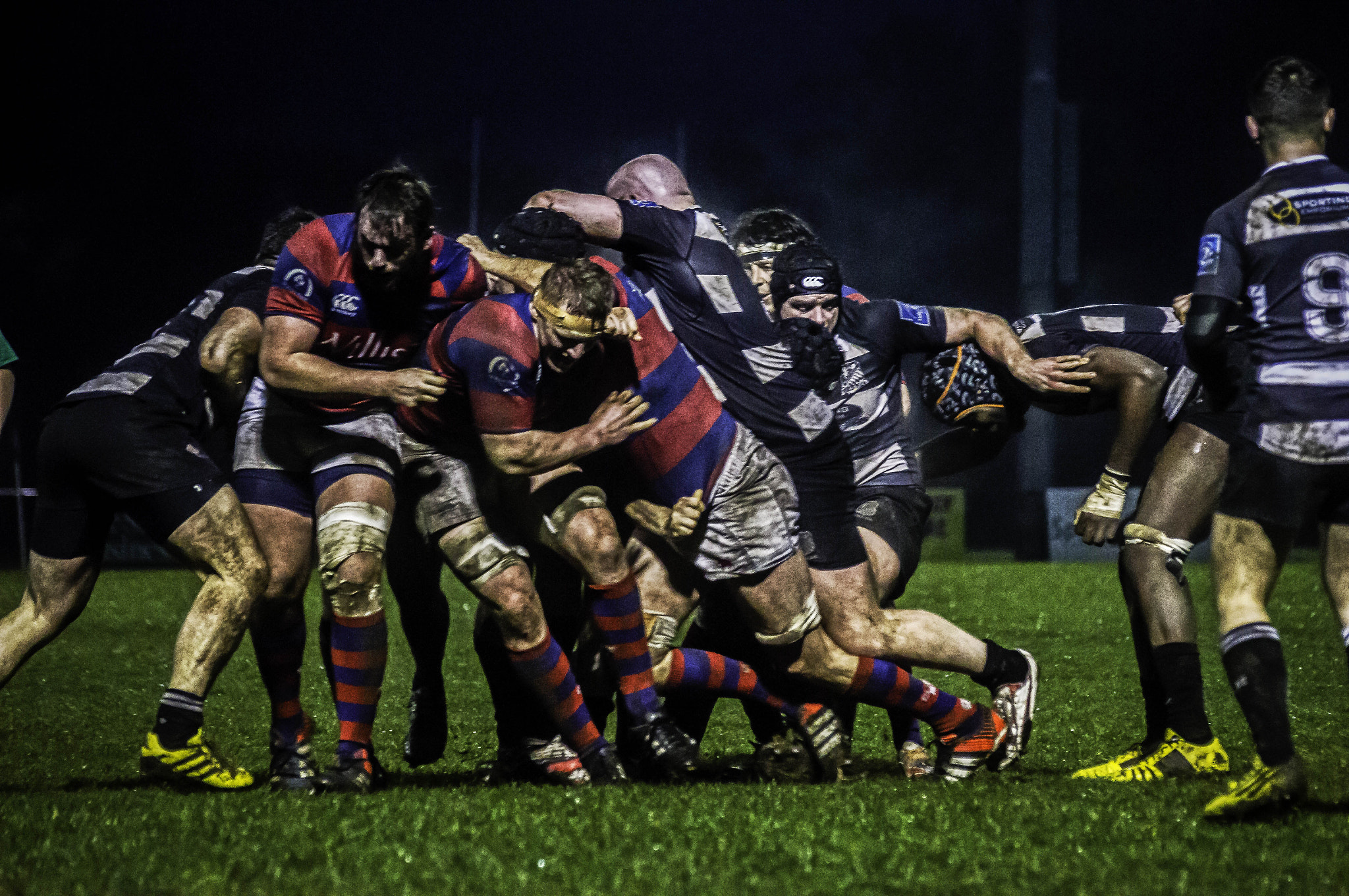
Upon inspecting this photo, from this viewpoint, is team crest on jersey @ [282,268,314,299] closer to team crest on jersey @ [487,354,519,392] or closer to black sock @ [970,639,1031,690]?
team crest on jersey @ [487,354,519,392]

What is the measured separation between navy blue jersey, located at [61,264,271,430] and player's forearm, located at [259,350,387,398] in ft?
1.34

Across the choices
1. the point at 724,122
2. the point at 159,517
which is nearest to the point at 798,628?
the point at 159,517

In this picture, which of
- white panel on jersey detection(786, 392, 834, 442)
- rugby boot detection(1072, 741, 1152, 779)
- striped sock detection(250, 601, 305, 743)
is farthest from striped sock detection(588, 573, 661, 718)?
rugby boot detection(1072, 741, 1152, 779)

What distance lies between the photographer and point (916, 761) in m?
4.58

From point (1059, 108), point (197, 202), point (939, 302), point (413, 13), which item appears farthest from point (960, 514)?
point (413, 13)

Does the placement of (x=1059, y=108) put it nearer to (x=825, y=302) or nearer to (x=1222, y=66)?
(x=1222, y=66)

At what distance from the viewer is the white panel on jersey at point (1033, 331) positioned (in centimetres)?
487

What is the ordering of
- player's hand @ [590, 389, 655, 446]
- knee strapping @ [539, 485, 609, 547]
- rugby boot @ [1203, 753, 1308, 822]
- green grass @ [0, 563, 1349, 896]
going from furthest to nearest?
knee strapping @ [539, 485, 609, 547], player's hand @ [590, 389, 655, 446], rugby boot @ [1203, 753, 1308, 822], green grass @ [0, 563, 1349, 896]

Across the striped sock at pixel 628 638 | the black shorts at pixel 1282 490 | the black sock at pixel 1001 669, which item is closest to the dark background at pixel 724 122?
the striped sock at pixel 628 638

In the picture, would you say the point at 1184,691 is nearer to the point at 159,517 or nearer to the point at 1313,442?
the point at 1313,442

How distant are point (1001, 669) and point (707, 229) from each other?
6.15 ft

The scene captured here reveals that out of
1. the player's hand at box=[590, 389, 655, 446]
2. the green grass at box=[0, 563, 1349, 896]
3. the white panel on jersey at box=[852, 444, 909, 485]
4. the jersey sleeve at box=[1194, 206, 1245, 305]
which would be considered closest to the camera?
the green grass at box=[0, 563, 1349, 896]

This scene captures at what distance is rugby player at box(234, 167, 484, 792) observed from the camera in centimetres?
400

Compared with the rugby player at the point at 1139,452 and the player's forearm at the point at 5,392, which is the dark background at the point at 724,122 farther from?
the rugby player at the point at 1139,452
